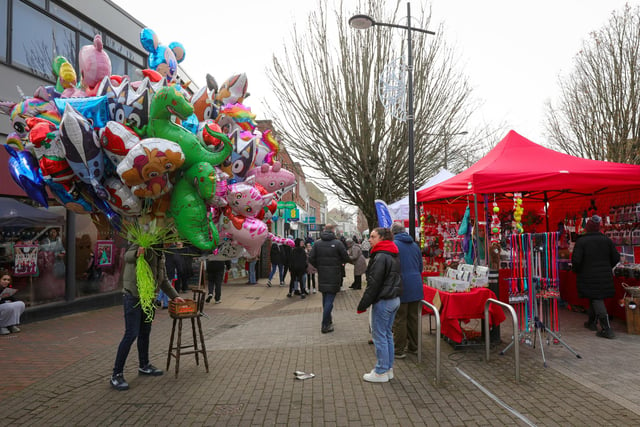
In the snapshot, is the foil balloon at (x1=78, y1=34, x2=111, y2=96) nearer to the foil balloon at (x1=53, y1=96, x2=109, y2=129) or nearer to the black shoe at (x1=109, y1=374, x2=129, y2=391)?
the foil balloon at (x1=53, y1=96, x2=109, y2=129)

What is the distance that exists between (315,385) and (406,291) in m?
1.88

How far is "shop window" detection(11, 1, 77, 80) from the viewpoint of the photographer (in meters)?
8.69

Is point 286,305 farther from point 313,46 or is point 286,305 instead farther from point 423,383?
point 313,46

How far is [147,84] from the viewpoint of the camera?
378cm

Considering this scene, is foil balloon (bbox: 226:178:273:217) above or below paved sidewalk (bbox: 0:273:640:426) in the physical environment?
above

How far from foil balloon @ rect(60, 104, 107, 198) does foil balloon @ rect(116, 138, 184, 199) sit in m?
0.27

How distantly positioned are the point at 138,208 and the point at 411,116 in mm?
6369

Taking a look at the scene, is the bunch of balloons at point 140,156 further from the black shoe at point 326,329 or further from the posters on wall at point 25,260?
the posters on wall at point 25,260

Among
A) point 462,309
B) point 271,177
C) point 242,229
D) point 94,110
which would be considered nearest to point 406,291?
point 462,309

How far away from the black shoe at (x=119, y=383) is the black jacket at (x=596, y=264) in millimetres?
Result: 6901

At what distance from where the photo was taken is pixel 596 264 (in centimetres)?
680

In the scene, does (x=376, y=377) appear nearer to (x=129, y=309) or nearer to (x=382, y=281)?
(x=382, y=281)

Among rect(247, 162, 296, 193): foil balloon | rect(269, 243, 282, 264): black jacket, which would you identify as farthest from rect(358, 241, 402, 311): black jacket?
rect(269, 243, 282, 264): black jacket

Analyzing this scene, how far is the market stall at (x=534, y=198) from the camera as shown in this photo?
656 centimetres
